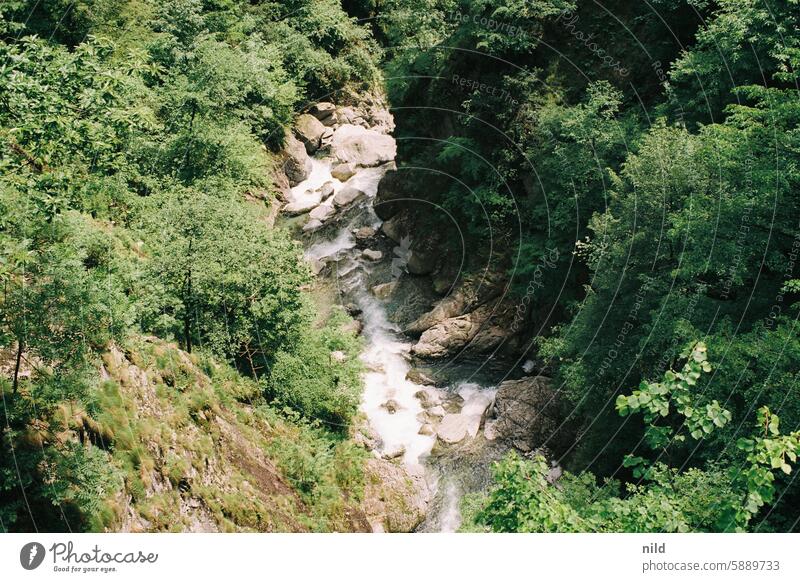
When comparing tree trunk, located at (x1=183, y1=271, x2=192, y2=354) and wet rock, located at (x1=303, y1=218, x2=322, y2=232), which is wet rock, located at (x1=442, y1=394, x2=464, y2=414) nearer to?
tree trunk, located at (x1=183, y1=271, x2=192, y2=354)

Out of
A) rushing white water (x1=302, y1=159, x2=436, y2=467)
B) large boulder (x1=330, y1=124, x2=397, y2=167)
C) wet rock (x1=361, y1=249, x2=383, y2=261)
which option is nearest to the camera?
rushing white water (x1=302, y1=159, x2=436, y2=467)

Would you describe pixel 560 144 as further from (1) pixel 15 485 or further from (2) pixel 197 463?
(1) pixel 15 485

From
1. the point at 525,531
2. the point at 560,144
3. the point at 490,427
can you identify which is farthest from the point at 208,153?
the point at 525,531

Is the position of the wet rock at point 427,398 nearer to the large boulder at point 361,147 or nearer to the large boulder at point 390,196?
the large boulder at point 390,196

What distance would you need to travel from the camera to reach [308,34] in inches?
1766

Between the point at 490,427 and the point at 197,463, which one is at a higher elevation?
the point at 490,427

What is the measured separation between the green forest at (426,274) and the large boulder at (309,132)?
1801 millimetres

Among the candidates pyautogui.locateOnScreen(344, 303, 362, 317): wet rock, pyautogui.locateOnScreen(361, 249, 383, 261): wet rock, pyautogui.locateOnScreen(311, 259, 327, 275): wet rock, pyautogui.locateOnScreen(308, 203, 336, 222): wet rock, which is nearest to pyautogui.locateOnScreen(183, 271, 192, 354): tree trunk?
pyautogui.locateOnScreen(344, 303, 362, 317): wet rock

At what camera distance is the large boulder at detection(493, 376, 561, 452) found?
24.5 m

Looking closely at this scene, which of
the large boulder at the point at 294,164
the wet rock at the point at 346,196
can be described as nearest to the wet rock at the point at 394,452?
the wet rock at the point at 346,196

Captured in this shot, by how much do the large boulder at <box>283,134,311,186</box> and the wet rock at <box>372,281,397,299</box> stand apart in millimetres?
11444

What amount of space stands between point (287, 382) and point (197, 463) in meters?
6.76

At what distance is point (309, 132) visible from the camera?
42.9 meters

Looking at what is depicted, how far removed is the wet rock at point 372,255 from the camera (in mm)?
35500
